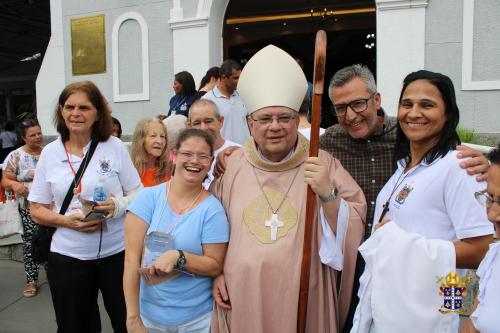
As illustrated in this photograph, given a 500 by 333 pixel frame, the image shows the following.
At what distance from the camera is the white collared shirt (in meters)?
4.39

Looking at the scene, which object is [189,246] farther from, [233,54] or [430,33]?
[233,54]

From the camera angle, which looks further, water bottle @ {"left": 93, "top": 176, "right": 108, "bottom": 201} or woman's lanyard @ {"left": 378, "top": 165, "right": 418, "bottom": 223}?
water bottle @ {"left": 93, "top": 176, "right": 108, "bottom": 201}

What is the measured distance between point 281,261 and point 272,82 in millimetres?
795

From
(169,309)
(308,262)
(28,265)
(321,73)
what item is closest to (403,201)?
(308,262)

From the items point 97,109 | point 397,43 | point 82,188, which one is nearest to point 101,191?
point 82,188

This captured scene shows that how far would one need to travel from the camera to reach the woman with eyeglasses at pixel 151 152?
3.37m

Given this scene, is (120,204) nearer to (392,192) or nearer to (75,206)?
(75,206)

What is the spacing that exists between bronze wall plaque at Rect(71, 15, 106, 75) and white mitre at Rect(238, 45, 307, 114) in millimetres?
5708

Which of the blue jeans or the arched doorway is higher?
the arched doorway

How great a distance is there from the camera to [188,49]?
6742mm

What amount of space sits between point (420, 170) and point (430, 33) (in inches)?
171

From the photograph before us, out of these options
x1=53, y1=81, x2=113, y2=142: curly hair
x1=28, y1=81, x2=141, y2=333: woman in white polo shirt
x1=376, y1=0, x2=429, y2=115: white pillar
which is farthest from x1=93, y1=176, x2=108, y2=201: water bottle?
x1=376, y1=0, x2=429, y2=115: white pillar

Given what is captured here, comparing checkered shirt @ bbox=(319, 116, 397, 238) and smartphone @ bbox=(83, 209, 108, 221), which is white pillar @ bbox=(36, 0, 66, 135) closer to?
smartphone @ bbox=(83, 209, 108, 221)

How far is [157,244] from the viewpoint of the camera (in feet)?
6.63
